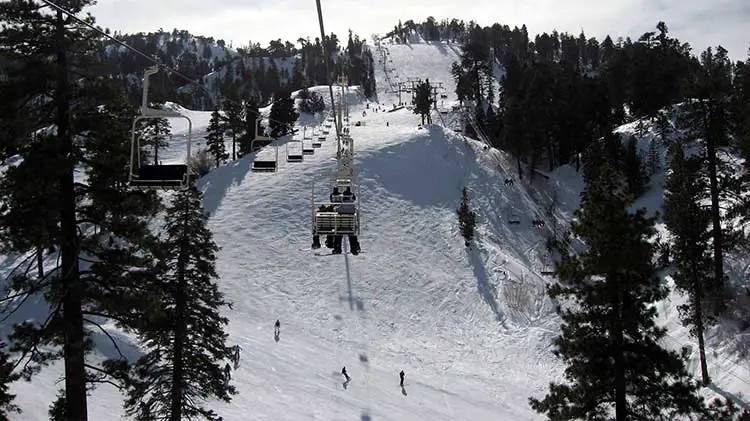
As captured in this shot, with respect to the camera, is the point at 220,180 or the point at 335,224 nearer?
the point at 335,224

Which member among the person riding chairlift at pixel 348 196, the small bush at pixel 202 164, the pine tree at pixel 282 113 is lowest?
the small bush at pixel 202 164

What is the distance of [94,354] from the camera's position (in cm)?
3431

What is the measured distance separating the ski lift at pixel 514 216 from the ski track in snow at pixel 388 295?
0.63 meters

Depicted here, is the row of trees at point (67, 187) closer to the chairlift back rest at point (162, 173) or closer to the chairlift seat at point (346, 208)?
the chairlift back rest at point (162, 173)

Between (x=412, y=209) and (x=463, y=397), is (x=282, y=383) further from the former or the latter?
(x=412, y=209)

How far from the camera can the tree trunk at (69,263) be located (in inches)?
559

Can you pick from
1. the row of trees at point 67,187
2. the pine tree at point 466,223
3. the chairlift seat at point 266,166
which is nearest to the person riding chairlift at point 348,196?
the row of trees at point 67,187

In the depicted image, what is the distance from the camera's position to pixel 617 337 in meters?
17.5

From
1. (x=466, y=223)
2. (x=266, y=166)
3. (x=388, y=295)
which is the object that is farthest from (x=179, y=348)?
(x=466, y=223)

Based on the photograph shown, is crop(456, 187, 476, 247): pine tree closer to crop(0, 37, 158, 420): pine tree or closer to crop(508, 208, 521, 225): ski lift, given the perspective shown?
crop(508, 208, 521, 225): ski lift

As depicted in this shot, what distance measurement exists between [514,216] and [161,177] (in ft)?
175

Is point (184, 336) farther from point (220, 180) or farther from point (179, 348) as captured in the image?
point (220, 180)

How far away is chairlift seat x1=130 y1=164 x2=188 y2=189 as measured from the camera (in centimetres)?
1326

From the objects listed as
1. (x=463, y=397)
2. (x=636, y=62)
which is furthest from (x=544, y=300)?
(x=636, y=62)
